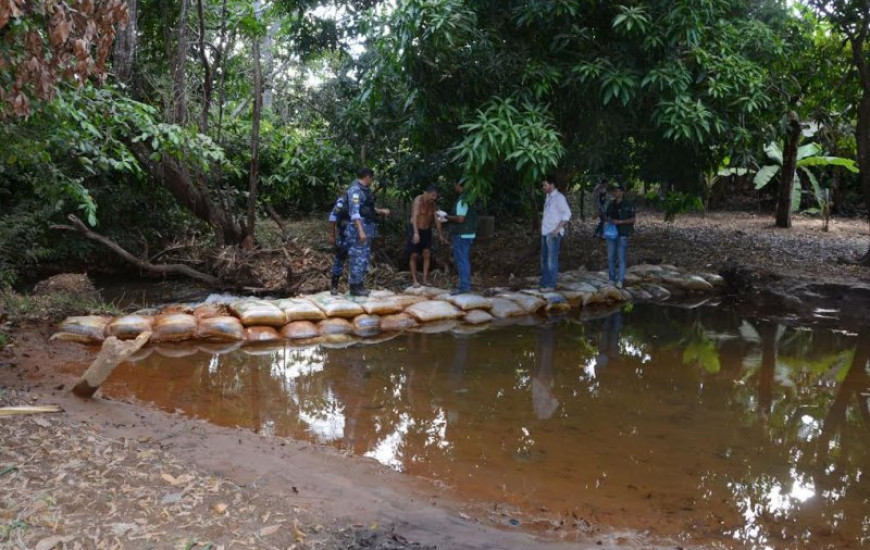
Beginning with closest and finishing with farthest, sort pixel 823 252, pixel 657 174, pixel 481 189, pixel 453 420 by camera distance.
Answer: pixel 453 420, pixel 481 189, pixel 657 174, pixel 823 252

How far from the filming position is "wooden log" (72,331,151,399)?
502 centimetres

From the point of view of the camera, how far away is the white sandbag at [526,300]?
9.20 m

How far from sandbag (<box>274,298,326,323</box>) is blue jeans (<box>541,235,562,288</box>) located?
3.24m

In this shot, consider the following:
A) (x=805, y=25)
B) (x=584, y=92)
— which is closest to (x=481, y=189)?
(x=584, y=92)

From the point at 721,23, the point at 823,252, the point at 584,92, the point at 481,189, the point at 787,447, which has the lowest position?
the point at 787,447

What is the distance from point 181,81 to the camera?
30.7ft

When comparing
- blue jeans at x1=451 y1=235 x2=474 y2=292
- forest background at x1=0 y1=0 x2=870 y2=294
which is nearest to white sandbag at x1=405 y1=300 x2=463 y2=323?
blue jeans at x1=451 y1=235 x2=474 y2=292

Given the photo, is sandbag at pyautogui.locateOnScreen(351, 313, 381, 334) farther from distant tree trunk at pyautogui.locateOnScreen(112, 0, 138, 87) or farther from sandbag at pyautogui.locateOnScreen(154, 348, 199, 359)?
distant tree trunk at pyautogui.locateOnScreen(112, 0, 138, 87)

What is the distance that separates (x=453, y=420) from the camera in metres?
5.56

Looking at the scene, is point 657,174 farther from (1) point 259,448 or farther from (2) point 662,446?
(1) point 259,448

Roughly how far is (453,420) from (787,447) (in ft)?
7.96

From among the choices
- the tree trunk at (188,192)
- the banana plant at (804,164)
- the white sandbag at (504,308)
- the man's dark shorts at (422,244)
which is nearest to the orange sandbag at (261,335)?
the man's dark shorts at (422,244)

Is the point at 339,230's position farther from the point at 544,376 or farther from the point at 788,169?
the point at 788,169

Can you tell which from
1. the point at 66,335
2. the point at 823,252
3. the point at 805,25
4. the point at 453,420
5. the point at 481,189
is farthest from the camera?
the point at 823,252
